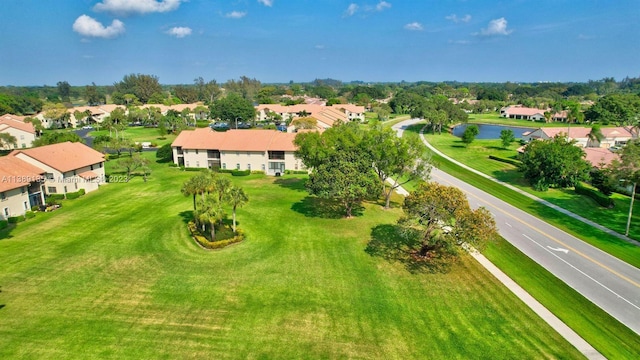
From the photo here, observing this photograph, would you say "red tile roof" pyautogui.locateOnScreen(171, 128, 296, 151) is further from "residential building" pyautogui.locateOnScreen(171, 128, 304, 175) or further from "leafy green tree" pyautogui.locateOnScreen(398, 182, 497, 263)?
"leafy green tree" pyautogui.locateOnScreen(398, 182, 497, 263)

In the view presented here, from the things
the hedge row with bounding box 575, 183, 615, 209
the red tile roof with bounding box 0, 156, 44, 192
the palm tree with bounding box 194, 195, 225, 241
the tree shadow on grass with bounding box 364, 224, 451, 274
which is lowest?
the tree shadow on grass with bounding box 364, 224, 451, 274

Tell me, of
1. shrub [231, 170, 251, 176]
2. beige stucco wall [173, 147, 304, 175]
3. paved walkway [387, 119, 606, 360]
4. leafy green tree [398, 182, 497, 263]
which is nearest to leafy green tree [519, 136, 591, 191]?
paved walkway [387, 119, 606, 360]

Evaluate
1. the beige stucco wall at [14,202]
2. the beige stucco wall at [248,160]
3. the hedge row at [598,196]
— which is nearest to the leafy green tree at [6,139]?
the beige stucco wall at [248,160]

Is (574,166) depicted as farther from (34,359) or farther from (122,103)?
(122,103)

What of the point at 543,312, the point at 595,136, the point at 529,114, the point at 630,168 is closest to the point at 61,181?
the point at 543,312

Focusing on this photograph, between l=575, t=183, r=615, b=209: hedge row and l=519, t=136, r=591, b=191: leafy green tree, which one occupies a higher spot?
l=519, t=136, r=591, b=191: leafy green tree

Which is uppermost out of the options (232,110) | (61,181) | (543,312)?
(232,110)

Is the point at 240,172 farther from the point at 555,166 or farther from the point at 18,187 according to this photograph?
the point at 555,166
